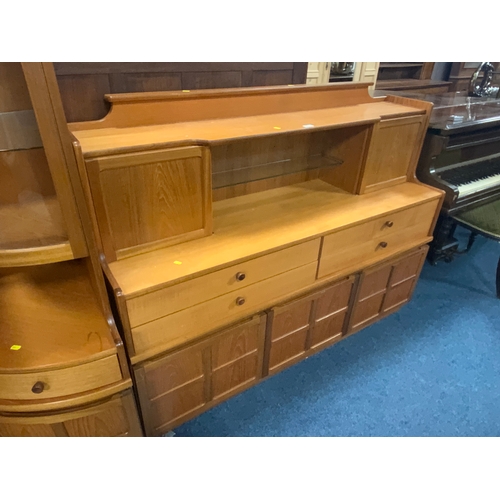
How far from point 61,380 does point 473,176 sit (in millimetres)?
2468

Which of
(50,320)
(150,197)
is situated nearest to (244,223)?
(150,197)

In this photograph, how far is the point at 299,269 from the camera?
4.91 feet

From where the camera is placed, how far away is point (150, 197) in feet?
3.84

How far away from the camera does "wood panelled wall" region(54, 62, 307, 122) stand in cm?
117

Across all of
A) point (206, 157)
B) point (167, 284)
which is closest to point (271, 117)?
point (206, 157)

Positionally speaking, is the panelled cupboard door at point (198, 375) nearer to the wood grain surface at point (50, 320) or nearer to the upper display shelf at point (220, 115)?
the wood grain surface at point (50, 320)

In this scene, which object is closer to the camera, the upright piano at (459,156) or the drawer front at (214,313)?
the drawer front at (214,313)

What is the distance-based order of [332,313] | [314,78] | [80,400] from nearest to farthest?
1. [80,400]
2. [332,313]
3. [314,78]

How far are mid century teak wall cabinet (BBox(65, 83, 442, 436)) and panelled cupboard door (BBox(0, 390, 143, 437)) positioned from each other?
0.07 meters

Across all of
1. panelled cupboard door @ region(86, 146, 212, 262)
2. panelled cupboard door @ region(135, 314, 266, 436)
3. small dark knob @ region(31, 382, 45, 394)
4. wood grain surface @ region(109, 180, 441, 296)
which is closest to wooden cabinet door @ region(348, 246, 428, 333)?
wood grain surface @ region(109, 180, 441, 296)

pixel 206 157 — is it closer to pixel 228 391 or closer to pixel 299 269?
pixel 299 269

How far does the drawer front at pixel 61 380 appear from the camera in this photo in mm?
1037

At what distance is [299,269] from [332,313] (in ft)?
1.45

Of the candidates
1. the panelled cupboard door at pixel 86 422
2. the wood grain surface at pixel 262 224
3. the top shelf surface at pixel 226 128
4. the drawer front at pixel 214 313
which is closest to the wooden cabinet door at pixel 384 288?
the wood grain surface at pixel 262 224
